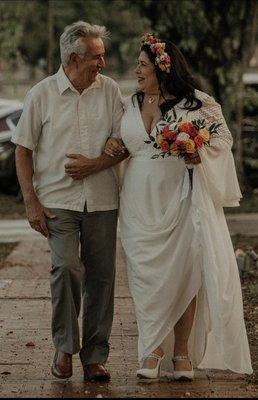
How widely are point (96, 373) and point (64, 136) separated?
142 cm

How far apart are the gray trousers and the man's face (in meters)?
0.81

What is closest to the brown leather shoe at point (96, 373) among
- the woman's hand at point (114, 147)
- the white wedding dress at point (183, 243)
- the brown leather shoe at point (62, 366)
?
the brown leather shoe at point (62, 366)

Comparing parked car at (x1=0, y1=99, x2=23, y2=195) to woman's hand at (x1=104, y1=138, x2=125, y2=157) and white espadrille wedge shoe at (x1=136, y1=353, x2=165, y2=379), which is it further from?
white espadrille wedge shoe at (x1=136, y1=353, x2=165, y2=379)

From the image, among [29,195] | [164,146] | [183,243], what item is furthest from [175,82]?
[29,195]

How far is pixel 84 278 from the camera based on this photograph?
294 inches

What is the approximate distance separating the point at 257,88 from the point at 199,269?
13.5 metres

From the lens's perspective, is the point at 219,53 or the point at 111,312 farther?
the point at 219,53

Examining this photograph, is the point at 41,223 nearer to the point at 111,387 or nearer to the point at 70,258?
the point at 70,258

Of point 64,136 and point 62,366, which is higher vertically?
point 64,136

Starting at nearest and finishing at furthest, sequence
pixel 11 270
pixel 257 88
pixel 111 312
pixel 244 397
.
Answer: pixel 244 397, pixel 111 312, pixel 11 270, pixel 257 88

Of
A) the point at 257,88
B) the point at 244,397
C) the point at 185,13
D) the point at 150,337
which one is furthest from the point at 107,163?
the point at 257,88

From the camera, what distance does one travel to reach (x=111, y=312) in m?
Answer: 7.44

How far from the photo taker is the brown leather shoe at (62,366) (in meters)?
7.23

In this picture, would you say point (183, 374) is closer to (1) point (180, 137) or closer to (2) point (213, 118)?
(1) point (180, 137)
